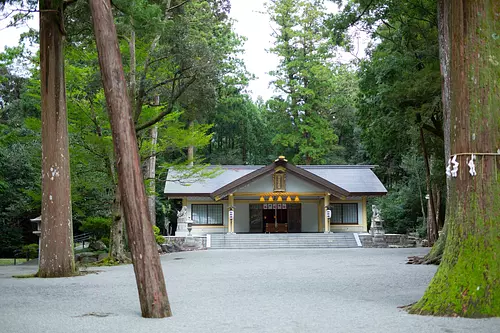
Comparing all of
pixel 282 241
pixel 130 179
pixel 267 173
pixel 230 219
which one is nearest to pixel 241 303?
pixel 130 179

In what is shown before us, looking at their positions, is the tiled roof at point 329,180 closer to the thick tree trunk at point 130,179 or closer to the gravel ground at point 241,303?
the gravel ground at point 241,303

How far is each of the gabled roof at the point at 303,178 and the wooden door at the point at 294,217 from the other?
2.50 metres

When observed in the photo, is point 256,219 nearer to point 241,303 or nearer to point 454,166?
point 241,303

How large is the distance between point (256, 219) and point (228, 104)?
11921 millimetres

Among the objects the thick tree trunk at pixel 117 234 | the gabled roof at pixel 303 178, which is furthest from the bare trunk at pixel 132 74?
→ the gabled roof at pixel 303 178

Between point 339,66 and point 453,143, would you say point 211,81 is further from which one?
point 339,66

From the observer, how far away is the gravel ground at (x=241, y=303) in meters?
6.44

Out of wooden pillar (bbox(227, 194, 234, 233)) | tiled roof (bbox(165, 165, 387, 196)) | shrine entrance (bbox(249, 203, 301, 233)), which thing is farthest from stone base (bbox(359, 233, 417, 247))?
wooden pillar (bbox(227, 194, 234, 233))

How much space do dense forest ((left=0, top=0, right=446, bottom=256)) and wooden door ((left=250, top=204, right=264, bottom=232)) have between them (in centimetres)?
592

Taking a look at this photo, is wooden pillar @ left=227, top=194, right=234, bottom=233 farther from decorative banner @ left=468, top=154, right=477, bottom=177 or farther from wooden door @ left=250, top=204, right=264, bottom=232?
decorative banner @ left=468, top=154, right=477, bottom=177

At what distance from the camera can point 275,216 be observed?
110 ft

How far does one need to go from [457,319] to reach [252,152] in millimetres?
40636

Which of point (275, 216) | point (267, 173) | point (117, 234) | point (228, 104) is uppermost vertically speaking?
point (228, 104)

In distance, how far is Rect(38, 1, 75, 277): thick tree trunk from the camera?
13.4m
